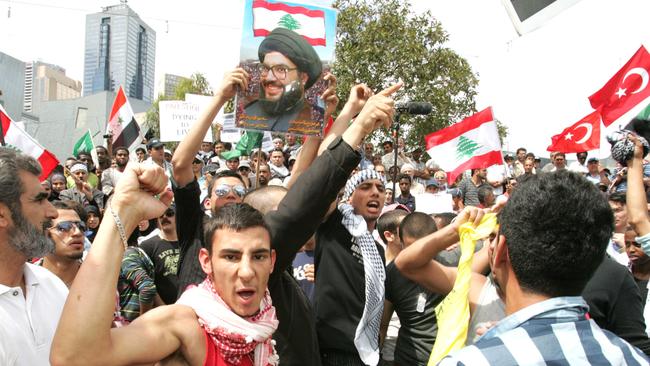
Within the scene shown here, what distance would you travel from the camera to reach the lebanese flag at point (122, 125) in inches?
439

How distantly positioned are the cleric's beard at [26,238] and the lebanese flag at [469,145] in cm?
701

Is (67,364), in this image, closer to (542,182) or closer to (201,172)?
(542,182)

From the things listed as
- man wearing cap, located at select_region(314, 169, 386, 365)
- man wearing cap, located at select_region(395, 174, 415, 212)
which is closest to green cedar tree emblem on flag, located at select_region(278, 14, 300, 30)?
man wearing cap, located at select_region(314, 169, 386, 365)

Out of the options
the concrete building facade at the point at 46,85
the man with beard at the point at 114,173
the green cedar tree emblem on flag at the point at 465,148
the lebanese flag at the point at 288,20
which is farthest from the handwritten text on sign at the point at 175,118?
the concrete building facade at the point at 46,85

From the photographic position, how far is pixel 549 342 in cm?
145

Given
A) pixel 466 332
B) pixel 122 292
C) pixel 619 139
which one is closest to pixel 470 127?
pixel 619 139

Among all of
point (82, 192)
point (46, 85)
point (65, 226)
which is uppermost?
point (46, 85)

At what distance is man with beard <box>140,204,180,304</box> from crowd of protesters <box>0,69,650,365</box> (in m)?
0.01

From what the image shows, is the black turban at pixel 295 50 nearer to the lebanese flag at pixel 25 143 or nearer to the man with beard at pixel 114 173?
the lebanese flag at pixel 25 143

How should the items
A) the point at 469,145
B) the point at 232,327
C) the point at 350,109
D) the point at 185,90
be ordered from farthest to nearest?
1. the point at 185,90
2. the point at 469,145
3. the point at 350,109
4. the point at 232,327

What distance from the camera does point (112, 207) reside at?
70.6 inches

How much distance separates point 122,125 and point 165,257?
24.7 feet

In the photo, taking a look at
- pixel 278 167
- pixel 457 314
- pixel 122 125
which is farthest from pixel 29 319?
pixel 122 125

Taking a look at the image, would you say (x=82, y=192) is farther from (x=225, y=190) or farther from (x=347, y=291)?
(x=347, y=291)
